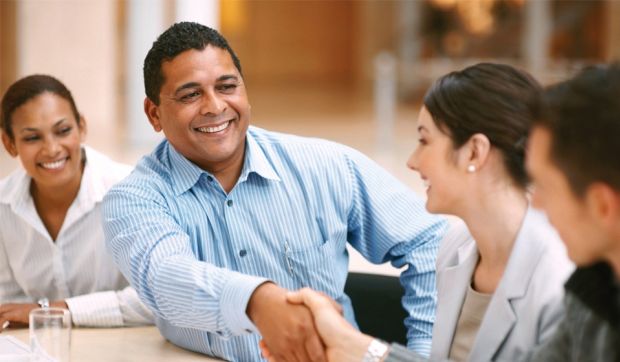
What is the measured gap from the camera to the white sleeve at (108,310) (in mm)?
3279

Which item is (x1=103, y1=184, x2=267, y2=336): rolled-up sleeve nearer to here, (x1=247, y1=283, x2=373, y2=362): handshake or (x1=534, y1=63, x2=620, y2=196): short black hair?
(x1=247, y1=283, x2=373, y2=362): handshake

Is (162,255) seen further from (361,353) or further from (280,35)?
(280,35)

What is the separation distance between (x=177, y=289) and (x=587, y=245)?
1164mm

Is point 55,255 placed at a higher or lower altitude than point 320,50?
higher

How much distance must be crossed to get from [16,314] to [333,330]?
4.07ft

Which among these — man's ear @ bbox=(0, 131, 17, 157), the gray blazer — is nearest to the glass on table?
the gray blazer

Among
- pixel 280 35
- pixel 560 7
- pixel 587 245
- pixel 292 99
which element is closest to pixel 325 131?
pixel 292 99

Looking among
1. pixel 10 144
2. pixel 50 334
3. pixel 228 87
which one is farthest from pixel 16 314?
pixel 228 87

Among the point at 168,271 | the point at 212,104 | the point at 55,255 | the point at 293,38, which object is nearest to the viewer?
the point at 168,271

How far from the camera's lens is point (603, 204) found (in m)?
1.70

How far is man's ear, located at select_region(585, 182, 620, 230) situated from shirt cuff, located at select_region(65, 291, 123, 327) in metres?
1.90

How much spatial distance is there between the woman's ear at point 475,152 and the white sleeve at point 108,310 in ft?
4.48

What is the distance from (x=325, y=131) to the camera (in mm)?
13867

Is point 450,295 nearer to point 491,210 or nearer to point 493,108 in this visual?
point 491,210
